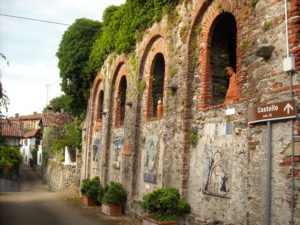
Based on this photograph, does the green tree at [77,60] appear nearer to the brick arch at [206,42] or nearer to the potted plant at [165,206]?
the brick arch at [206,42]

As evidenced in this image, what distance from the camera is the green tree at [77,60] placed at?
1767 centimetres

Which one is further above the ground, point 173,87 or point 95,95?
point 95,95

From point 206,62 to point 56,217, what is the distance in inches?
277

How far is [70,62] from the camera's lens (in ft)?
58.2

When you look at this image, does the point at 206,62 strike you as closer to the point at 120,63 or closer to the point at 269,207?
the point at 269,207

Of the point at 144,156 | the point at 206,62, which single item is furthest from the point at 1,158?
the point at 206,62

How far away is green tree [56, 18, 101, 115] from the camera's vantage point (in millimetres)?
17672

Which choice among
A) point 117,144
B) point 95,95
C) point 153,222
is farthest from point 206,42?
point 95,95

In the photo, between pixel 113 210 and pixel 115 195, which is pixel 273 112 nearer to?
pixel 115 195

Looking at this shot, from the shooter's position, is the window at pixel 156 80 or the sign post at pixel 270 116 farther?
the window at pixel 156 80

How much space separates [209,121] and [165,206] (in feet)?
7.19

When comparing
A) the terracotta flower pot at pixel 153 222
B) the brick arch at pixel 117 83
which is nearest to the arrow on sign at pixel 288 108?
the terracotta flower pot at pixel 153 222

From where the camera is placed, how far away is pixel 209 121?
7504 millimetres

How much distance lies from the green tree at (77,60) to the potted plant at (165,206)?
10.6 metres
